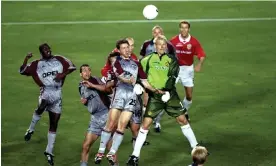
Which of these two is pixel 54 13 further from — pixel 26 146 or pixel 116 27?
pixel 26 146

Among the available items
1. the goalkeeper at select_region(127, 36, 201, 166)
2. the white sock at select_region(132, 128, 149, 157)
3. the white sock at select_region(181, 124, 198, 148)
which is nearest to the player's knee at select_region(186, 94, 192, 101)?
the white sock at select_region(181, 124, 198, 148)

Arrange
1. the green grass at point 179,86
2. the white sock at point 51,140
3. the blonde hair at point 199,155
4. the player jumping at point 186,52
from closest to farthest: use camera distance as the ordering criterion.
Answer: the blonde hair at point 199,155
the white sock at point 51,140
the green grass at point 179,86
the player jumping at point 186,52

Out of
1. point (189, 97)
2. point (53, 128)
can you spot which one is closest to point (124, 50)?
point (53, 128)

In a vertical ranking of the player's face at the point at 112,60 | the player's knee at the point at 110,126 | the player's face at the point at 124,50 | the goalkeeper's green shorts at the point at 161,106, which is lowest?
the player's knee at the point at 110,126

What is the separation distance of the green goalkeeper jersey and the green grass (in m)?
1.69

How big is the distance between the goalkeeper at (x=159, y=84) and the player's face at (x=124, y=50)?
1.10ft

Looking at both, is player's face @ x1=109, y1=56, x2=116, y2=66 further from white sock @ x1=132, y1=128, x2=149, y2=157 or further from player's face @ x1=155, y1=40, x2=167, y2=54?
white sock @ x1=132, y1=128, x2=149, y2=157

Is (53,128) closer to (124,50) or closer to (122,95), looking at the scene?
(122,95)

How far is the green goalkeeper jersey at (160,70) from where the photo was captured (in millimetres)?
17188

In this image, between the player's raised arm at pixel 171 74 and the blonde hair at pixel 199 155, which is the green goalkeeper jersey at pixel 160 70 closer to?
the player's raised arm at pixel 171 74

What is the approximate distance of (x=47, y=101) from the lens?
1823cm

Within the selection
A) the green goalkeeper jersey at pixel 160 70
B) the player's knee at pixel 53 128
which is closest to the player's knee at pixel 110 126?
the green goalkeeper jersey at pixel 160 70

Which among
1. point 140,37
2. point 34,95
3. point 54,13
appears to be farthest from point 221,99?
point 54,13

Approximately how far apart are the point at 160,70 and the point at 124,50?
31.2 inches
